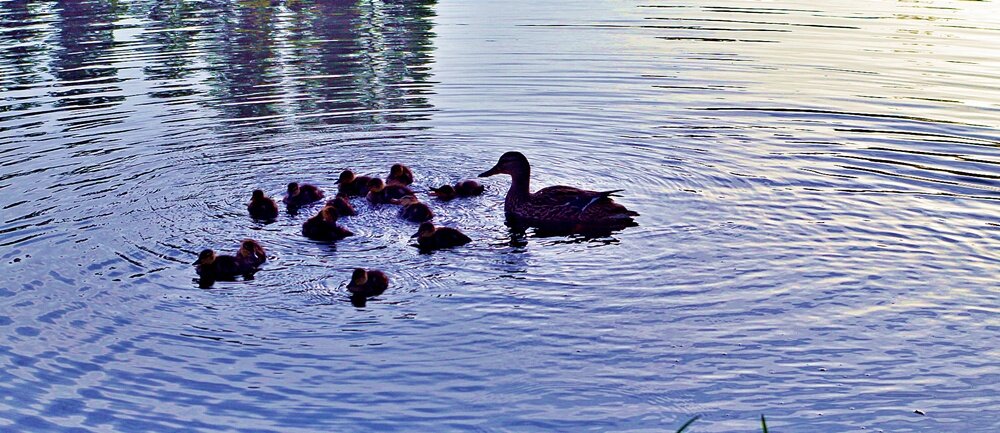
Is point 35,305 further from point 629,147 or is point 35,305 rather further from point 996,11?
point 996,11

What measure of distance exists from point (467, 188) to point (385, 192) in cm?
91

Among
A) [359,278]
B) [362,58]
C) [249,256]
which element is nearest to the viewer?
[359,278]

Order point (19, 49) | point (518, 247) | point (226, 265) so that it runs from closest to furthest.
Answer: point (226, 265) < point (518, 247) < point (19, 49)

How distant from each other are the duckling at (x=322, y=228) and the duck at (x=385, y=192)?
1.10 meters

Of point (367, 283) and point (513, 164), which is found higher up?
point (513, 164)

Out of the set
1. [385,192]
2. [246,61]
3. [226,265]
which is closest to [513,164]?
[385,192]

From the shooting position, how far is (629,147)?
42.9ft

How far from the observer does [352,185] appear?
37.8ft

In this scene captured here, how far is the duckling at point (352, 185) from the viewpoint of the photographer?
11516 mm

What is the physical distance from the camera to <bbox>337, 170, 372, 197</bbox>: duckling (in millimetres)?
11516

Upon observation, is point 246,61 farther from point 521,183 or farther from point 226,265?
point 226,265

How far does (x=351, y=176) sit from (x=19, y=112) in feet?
20.3

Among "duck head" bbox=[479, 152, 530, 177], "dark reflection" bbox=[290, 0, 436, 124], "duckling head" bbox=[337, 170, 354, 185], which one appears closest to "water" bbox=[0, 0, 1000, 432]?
"dark reflection" bbox=[290, 0, 436, 124]

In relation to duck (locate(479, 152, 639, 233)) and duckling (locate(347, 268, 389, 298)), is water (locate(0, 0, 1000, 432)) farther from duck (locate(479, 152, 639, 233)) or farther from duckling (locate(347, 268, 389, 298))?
duck (locate(479, 152, 639, 233))
